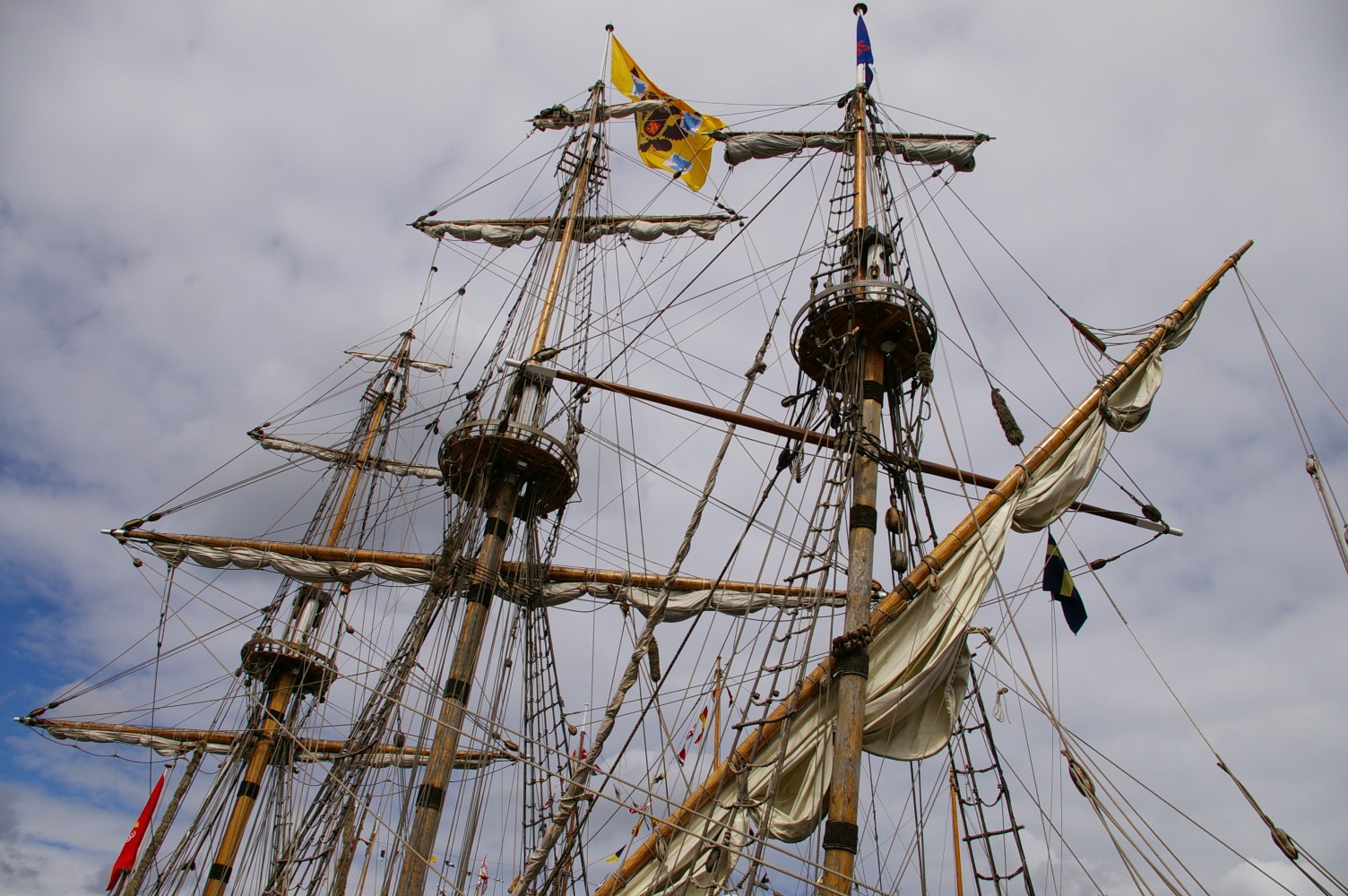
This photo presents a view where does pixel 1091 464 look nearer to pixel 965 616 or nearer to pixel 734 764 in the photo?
pixel 965 616

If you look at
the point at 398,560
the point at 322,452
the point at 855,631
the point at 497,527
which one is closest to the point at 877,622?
the point at 855,631

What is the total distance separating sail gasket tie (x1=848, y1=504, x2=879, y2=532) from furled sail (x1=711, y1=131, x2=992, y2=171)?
8565mm

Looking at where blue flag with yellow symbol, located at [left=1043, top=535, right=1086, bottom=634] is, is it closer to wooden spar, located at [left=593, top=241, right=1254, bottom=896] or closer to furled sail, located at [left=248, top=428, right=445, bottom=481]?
wooden spar, located at [left=593, top=241, right=1254, bottom=896]

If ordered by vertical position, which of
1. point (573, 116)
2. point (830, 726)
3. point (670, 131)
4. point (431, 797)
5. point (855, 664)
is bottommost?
point (830, 726)

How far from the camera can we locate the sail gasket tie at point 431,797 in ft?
51.3

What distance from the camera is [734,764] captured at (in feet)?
33.1

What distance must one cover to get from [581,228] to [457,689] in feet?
45.1

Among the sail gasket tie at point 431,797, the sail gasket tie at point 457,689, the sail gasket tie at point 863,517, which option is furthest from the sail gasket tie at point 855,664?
the sail gasket tie at point 457,689

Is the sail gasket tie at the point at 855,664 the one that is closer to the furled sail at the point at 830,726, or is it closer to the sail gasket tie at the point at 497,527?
the furled sail at the point at 830,726

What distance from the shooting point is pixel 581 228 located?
2536 cm

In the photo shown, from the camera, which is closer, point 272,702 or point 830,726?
point 830,726

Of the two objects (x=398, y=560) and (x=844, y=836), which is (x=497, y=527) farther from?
(x=844, y=836)

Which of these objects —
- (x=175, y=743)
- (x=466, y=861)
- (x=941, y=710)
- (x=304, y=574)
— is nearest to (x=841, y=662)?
(x=941, y=710)

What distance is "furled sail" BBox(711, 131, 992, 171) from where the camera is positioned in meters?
16.9
